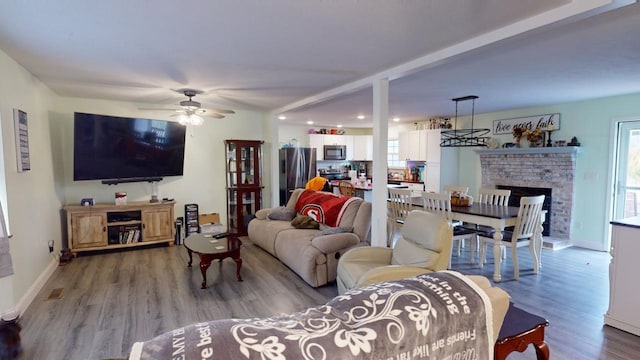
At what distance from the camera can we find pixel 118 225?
5055mm

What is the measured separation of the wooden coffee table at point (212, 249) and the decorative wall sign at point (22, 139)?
1.77m

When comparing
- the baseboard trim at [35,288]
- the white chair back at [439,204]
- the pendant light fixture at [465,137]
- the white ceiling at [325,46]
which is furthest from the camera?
the pendant light fixture at [465,137]

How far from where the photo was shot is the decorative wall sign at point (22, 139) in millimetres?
3125

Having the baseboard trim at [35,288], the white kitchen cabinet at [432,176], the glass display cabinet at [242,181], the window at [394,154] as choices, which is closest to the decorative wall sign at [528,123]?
the white kitchen cabinet at [432,176]

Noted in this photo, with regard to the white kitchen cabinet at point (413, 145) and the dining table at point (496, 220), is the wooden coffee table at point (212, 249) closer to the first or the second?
the dining table at point (496, 220)

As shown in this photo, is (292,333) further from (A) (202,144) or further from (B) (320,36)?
(A) (202,144)

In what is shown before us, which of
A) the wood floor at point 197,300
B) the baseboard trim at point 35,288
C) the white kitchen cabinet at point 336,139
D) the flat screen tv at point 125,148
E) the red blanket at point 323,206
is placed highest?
the white kitchen cabinet at point 336,139

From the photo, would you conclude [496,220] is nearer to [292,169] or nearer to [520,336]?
[520,336]

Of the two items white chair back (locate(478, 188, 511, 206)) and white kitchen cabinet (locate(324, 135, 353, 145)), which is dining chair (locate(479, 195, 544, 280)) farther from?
white kitchen cabinet (locate(324, 135, 353, 145))

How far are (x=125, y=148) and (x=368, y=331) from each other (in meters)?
5.18

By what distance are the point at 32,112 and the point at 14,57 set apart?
2.69 feet

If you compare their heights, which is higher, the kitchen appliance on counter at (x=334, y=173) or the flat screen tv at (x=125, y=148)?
the flat screen tv at (x=125, y=148)

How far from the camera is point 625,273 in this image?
2797 mm

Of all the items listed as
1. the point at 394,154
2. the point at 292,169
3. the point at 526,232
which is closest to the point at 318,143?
the point at 292,169
